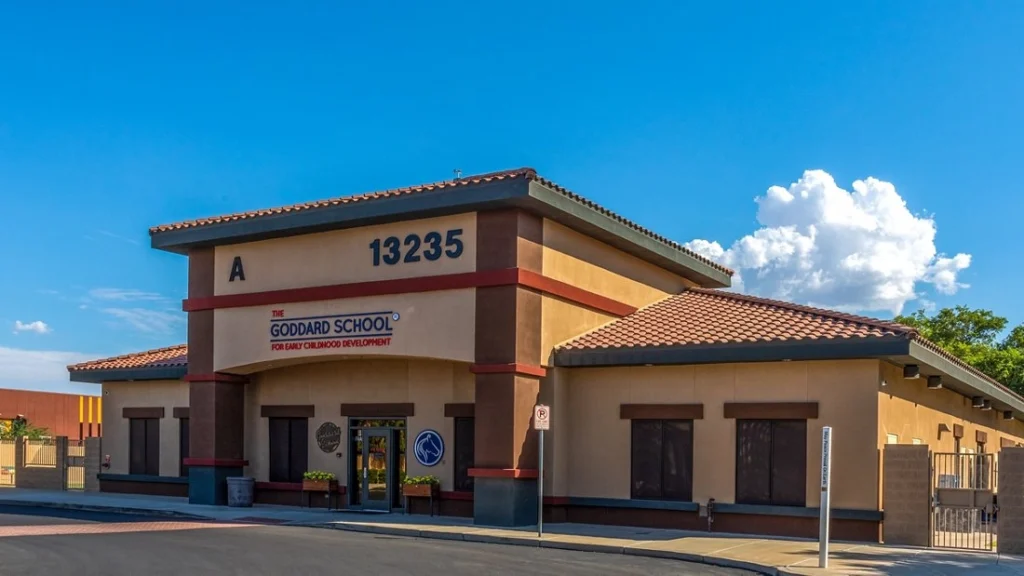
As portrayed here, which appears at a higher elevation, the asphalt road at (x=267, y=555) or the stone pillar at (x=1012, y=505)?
the stone pillar at (x=1012, y=505)

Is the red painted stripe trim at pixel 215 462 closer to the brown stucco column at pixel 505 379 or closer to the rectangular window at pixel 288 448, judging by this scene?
the rectangular window at pixel 288 448

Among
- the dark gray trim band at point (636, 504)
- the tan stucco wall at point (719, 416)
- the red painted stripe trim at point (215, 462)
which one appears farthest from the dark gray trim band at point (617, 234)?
the red painted stripe trim at point (215, 462)

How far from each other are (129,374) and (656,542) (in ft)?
61.9

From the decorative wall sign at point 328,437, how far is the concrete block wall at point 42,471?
36.4 ft

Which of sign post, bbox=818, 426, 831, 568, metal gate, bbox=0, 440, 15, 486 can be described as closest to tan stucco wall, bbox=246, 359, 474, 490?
sign post, bbox=818, 426, 831, 568

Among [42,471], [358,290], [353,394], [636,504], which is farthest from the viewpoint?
[42,471]

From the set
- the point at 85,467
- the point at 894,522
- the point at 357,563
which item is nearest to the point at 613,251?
the point at 894,522

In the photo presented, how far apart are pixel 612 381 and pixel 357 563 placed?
30.8 feet

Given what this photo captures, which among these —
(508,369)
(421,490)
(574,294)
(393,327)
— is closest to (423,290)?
(393,327)

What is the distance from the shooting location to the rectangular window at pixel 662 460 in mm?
23141

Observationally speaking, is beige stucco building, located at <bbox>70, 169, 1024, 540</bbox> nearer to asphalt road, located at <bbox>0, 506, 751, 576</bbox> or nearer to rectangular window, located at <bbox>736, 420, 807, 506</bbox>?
rectangular window, located at <bbox>736, 420, 807, 506</bbox>

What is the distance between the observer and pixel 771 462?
22172 mm

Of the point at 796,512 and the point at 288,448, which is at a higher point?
the point at 288,448

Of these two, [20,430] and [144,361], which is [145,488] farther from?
[20,430]
